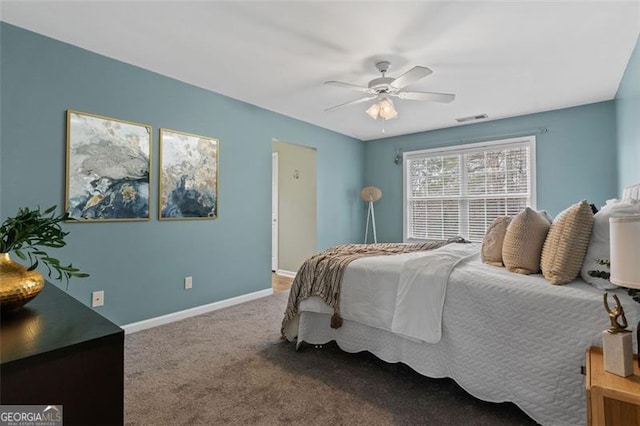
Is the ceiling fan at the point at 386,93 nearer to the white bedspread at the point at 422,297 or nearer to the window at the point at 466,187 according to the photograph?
the white bedspread at the point at 422,297

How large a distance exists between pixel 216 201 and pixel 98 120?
4.36ft

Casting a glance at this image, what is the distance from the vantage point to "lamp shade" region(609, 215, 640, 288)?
1.11m

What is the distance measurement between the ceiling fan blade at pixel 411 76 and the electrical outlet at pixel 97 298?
3084 mm

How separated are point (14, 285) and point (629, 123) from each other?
14.0ft

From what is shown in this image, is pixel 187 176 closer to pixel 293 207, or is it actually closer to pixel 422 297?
pixel 293 207

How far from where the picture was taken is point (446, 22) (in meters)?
2.30

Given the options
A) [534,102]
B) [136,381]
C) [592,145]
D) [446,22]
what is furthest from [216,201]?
[592,145]

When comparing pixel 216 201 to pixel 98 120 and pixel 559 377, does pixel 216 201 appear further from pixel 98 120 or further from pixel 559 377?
pixel 559 377

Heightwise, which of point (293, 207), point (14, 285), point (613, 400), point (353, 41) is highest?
point (353, 41)

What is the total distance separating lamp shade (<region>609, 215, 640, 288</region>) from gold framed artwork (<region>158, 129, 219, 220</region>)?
10.9 ft

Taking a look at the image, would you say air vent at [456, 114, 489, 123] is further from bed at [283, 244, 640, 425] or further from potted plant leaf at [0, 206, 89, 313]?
potted plant leaf at [0, 206, 89, 313]

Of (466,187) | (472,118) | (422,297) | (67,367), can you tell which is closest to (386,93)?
(422,297)

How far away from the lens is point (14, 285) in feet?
2.76

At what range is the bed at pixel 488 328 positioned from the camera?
152 centimetres
